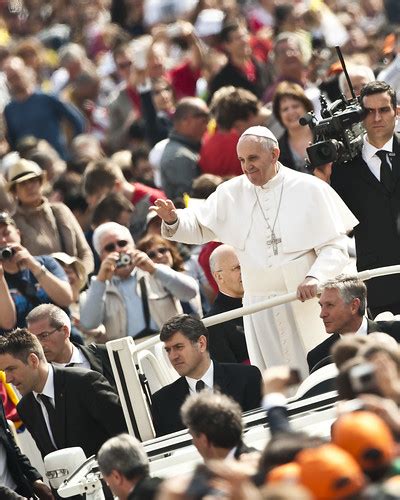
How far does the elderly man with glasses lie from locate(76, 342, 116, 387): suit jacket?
1.06 meters

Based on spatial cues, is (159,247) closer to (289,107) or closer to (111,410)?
(289,107)

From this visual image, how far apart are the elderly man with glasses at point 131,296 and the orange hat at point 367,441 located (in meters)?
5.66

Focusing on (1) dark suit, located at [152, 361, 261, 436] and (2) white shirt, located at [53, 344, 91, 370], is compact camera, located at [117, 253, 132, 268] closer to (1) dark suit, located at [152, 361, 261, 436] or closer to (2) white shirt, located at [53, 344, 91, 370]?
(2) white shirt, located at [53, 344, 91, 370]

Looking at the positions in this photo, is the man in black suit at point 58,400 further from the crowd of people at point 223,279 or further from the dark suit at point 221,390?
the dark suit at point 221,390

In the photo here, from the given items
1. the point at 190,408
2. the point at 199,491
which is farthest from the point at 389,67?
the point at 199,491

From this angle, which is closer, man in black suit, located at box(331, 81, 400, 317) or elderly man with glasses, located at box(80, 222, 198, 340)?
man in black suit, located at box(331, 81, 400, 317)

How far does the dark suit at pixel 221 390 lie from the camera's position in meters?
9.36

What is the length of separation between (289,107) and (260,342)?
2.98 metres

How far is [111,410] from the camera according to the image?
32.1 feet

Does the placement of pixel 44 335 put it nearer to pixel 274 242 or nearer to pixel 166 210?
pixel 166 210

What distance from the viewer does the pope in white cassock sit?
10.0 m

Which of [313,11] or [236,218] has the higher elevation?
[313,11]

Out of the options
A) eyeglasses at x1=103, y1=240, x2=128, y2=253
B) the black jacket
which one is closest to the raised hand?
eyeglasses at x1=103, y1=240, x2=128, y2=253

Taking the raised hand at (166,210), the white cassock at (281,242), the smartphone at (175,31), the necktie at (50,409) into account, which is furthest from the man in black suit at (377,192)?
the smartphone at (175,31)
